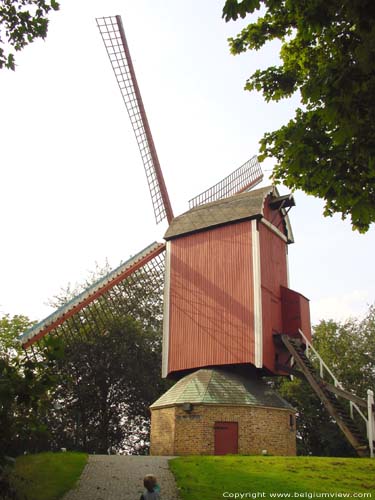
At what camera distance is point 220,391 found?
19219 millimetres

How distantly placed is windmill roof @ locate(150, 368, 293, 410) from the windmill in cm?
4

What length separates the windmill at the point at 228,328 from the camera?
18.6 m

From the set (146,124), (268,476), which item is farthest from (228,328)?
(146,124)

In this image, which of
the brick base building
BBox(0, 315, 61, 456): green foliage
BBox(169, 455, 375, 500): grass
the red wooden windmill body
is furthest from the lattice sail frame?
BBox(0, 315, 61, 456): green foliage

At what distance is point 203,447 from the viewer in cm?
1817

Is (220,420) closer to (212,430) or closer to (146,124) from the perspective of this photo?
(212,430)

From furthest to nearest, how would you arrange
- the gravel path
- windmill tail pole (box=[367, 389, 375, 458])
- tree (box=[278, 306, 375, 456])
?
tree (box=[278, 306, 375, 456]), windmill tail pole (box=[367, 389, 375, 458]), the gravel path

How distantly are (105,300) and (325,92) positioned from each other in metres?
17.4

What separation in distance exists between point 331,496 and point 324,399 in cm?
802

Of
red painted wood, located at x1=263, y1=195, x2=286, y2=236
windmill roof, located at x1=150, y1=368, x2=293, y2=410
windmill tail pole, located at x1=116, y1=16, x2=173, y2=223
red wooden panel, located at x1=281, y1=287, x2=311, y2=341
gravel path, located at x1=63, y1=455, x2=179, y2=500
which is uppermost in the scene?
windmill tail pole, located at x1=116, y1=16, x2=173, y2=223

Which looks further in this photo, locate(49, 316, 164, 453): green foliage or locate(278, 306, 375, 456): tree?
locate(278, 306, 375, 456): tree

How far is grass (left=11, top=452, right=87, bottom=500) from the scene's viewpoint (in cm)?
1067

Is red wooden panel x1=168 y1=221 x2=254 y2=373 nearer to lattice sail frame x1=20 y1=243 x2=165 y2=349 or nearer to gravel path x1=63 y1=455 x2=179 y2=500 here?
lattice sail frame x1=20 y1=243 x2=165 y2=349

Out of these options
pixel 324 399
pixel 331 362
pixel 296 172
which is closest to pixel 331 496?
pixel 296 172
